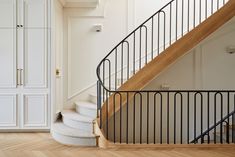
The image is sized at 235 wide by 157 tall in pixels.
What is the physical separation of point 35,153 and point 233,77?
4.31 meters

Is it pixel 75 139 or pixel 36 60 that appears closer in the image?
pixel 75 139

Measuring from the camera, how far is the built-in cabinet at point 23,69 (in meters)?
5.39

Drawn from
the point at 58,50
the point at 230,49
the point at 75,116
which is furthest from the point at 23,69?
the point at 230,49

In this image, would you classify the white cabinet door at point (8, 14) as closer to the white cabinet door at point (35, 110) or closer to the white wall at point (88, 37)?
the white wall at point (88, 37)

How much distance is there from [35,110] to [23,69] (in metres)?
0.79

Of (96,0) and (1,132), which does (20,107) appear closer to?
(1,132)

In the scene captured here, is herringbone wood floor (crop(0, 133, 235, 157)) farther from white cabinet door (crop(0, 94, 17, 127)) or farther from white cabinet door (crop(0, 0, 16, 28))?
white cabinet door (crop(0, 0, 16, 28))

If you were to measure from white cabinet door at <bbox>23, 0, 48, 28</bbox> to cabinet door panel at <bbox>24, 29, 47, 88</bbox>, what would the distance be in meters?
0.11

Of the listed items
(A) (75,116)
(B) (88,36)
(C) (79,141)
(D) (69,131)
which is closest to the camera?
(C) (79,141)

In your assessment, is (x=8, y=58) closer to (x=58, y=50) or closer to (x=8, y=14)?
(x=8, y=14)

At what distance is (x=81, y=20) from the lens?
6160mm

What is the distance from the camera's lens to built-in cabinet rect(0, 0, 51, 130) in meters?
5.39

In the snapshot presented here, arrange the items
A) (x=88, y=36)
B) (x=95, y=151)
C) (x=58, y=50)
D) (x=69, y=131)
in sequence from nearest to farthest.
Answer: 1. (x=95, y=151)
2. (x=69, y=131)
3. (x=58, y=50)
4. (x=88, y=36)

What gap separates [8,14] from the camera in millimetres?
5418
